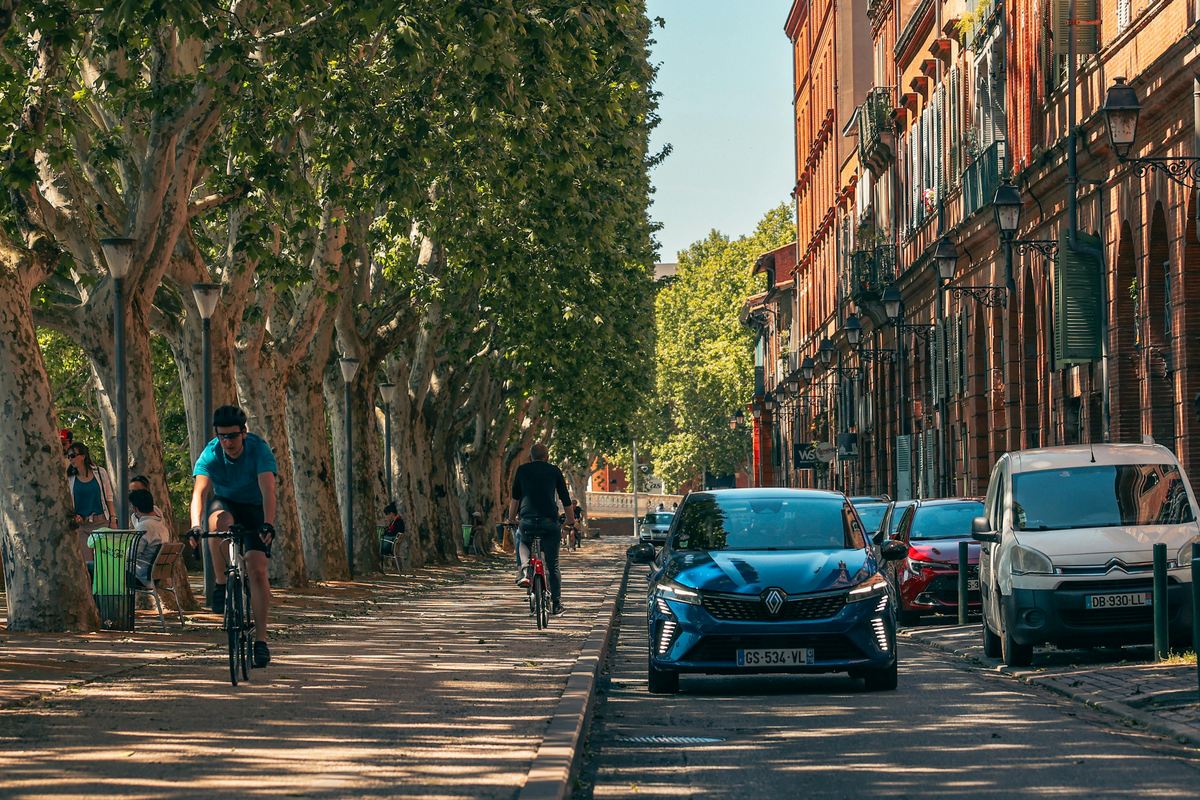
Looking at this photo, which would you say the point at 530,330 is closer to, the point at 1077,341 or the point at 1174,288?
the point at 1077,341

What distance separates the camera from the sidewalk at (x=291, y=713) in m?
8.82

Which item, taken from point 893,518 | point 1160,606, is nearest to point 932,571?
point 893,518

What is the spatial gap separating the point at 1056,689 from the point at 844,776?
16.4 ft

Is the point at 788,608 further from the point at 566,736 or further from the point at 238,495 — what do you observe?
the point at 566,736

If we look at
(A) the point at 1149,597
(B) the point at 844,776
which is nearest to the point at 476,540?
(A) the point at 1149,597

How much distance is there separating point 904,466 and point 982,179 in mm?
14226

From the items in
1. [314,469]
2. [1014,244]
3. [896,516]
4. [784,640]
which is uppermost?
[1014,244]

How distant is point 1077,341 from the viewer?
31219mm

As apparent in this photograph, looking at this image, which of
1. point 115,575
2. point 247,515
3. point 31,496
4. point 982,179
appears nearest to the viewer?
point 247,515

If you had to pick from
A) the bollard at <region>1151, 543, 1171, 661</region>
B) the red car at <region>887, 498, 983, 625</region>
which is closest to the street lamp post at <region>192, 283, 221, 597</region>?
the red car at <region>887, 498, 983, 625</region>

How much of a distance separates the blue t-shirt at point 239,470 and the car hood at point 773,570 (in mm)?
3101

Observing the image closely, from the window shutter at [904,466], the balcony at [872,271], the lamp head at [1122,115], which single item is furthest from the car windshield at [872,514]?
the balcony at [872,271]

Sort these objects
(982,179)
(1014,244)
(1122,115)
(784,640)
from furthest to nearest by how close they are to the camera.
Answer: (982,179) → (1014,244) → (1122,115) → (784,640)

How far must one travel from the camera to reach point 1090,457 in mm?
17172
